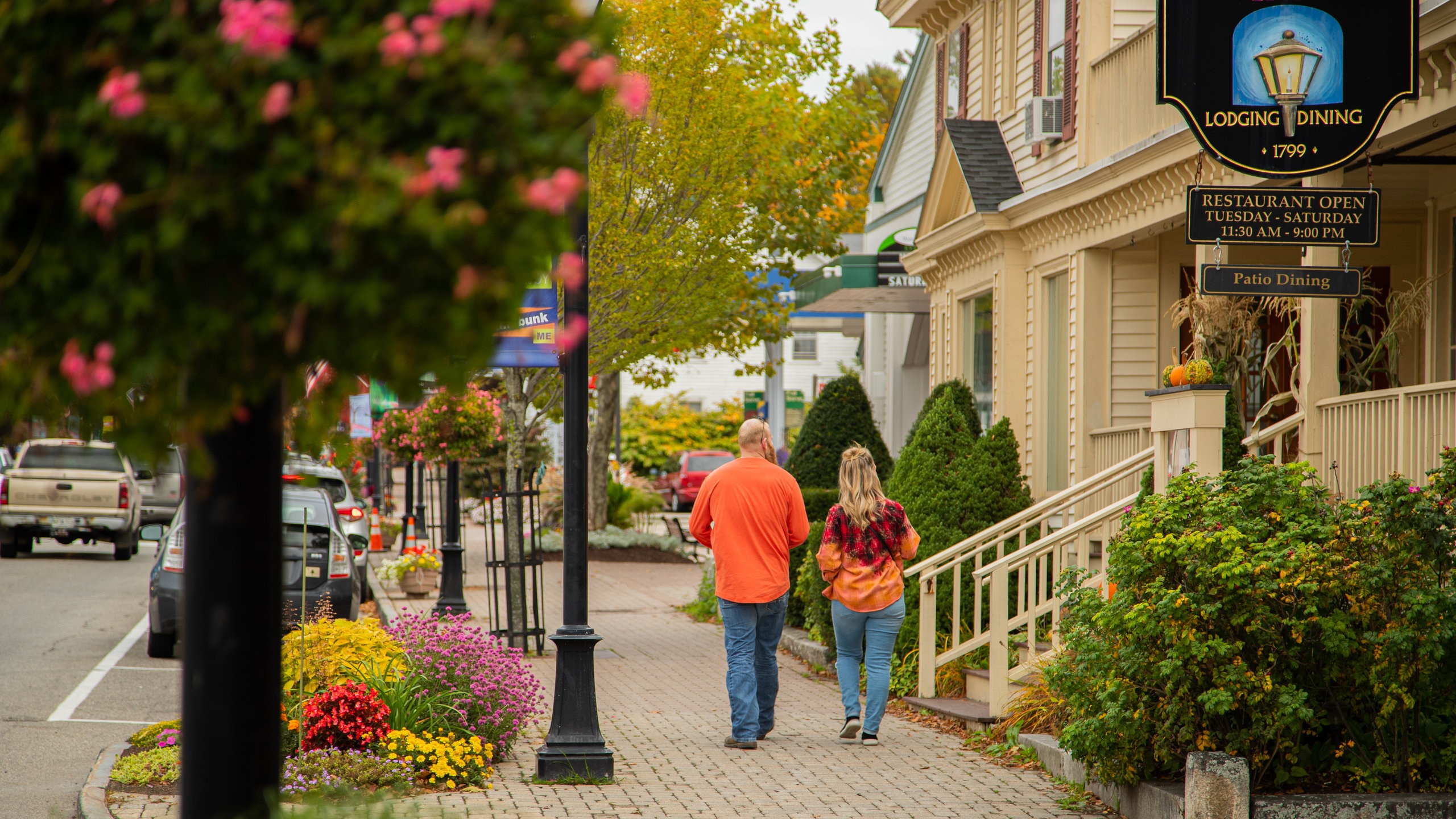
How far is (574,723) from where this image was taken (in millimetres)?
7688

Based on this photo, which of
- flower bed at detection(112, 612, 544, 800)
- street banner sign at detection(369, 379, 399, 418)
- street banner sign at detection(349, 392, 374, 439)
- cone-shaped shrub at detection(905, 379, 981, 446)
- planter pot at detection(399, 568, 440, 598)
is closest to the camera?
flower bed at detection(112, 612, 544, 800)

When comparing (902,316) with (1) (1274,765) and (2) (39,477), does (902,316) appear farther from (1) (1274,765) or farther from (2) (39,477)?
(1) (1274,765)

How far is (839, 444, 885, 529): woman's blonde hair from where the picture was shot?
8758mm

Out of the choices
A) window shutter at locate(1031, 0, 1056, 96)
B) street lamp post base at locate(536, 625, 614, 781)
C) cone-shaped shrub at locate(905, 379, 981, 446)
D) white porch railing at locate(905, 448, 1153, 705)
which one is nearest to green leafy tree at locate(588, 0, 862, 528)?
window shutter at locate(1031, 0, 1056, 96)

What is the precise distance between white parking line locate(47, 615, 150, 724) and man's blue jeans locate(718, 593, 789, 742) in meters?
4.76

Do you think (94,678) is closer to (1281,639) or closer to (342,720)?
(342,720)

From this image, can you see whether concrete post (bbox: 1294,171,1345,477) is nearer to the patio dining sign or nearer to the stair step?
the patio dining sign

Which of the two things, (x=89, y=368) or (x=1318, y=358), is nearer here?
(x=89, y=368)

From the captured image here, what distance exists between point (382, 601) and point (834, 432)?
6299mm

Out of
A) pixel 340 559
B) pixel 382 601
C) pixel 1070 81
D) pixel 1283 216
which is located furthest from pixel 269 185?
pixel 382 601

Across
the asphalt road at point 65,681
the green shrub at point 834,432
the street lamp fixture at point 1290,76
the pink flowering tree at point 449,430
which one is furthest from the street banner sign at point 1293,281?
the pink flowering tree at point 449,430

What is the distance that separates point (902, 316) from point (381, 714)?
17.2 m

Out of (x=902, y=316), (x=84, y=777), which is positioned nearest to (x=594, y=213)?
(x=902, y=316)

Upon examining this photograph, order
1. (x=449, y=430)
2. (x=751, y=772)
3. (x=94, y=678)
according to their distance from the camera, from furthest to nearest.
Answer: (x=449, y=430), (x=94, y=678), (x=751, y=772)
